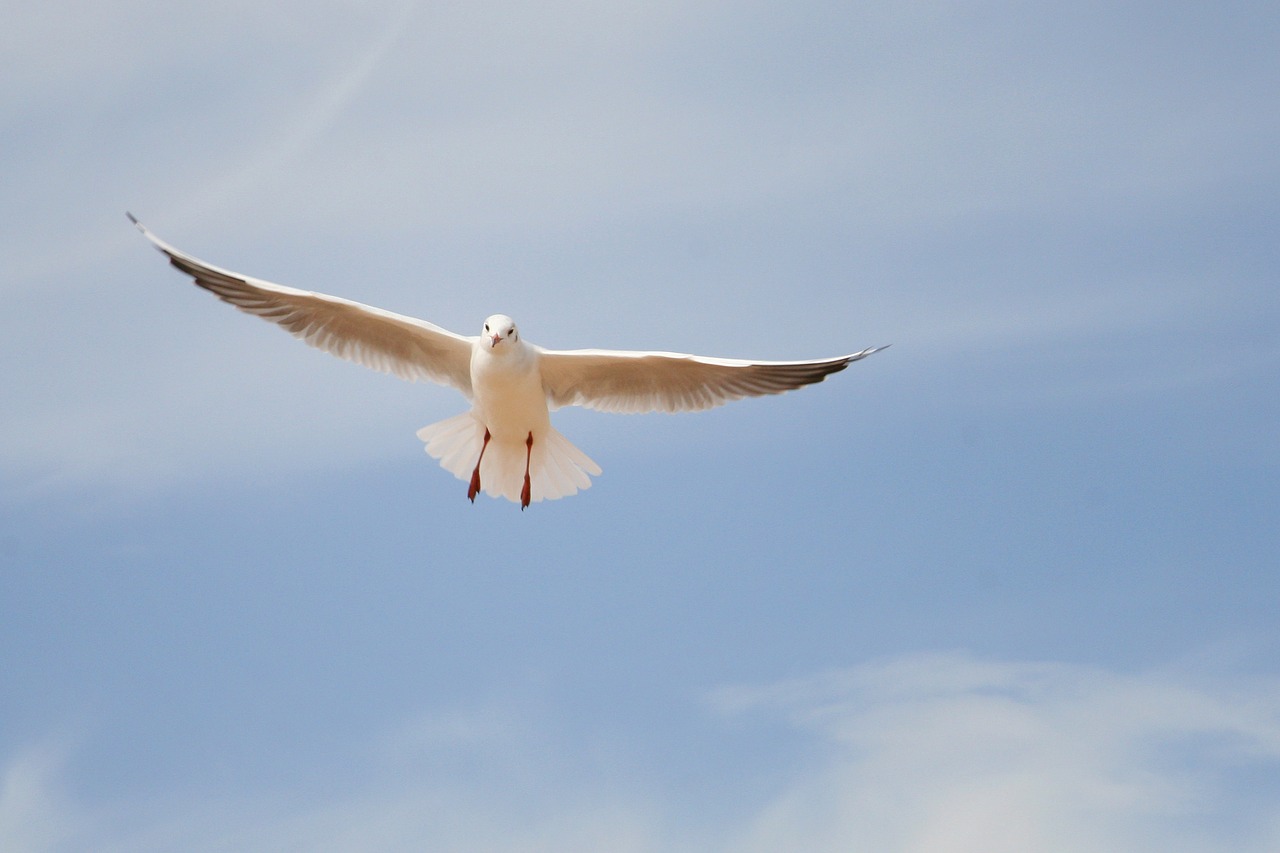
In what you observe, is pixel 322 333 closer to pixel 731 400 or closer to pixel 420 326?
pixel 420 326

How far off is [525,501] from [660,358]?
1.40 meters

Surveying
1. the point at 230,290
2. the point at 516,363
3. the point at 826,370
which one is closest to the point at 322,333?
the point at 230,290

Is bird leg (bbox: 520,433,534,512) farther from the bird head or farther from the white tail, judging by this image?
the bird head

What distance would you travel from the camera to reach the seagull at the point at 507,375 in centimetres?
986

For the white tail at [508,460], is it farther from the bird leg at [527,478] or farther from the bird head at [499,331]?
the bird head at [499,331]

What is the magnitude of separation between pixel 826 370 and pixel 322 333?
11.6ft

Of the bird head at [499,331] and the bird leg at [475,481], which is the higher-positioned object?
the bird head at [499,331]

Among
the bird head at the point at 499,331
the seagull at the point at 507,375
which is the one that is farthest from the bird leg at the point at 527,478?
the bird head at the point at 499,331

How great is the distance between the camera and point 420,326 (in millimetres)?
10016

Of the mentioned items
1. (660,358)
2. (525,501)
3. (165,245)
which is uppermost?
(165,245)

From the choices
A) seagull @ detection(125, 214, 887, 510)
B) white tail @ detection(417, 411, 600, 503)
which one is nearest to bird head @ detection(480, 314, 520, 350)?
seagull @ detection(125, 214, 887, 510)

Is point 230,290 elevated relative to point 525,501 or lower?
elevated

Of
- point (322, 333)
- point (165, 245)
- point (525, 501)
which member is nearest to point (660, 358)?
point (525, 501)

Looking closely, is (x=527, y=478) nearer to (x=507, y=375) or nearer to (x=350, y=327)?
(x=507, y=375)
